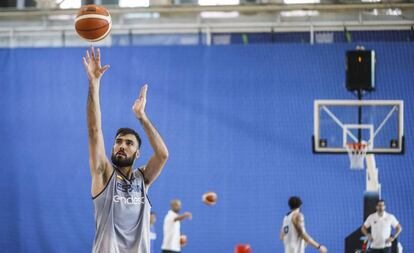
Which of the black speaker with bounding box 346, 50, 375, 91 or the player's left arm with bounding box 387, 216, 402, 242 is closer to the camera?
the black speaker with bounding box 346, 50, 375, 91

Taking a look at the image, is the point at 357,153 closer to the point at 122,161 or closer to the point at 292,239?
Result: the point at 292,239

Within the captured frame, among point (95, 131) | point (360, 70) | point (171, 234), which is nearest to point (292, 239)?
point (171, 234)

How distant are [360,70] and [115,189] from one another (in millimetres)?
7520

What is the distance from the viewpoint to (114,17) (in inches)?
543

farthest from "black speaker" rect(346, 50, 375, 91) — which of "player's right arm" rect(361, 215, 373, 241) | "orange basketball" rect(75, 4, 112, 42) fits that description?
"orange basketball" rect(75, 4, 112, 42)

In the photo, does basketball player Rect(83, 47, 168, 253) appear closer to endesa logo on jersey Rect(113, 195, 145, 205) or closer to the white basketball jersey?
endesa logo on jersey Rect(113, 195, 145, 205)

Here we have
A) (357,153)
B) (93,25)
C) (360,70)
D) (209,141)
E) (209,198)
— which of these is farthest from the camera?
(209,141)

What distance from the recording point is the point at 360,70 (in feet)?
36.3

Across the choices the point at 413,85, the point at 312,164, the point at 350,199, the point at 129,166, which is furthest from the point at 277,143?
the point at 129,166

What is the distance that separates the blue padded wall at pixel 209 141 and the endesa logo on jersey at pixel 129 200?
8.07m

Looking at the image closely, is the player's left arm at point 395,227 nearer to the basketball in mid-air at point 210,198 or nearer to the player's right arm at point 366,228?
the player's right arm at point 366,228

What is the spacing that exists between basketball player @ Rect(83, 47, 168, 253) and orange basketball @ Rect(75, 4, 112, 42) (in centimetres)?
292

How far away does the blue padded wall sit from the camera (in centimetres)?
1205

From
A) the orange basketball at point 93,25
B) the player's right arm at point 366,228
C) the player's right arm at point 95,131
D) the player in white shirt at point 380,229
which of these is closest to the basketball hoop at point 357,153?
the player in white shirt at point 380,229
